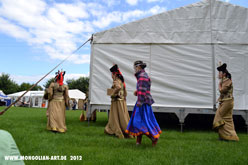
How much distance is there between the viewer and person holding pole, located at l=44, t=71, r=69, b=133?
6715 millimetres

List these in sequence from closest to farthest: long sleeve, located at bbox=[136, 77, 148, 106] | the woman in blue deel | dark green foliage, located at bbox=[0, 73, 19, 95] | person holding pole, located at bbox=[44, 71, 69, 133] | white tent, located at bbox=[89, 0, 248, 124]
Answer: the woman in blue deel, long sleeve, located at bbox=[136, 77, 148, 106], person holding pole, located at bbox=[44, 71, 69, 133], white tent, located at bbox=[89, 0, 248, 124], dark green foliage, located at bbox=[0, 73, 19, 95]

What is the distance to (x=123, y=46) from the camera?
8.55 metres

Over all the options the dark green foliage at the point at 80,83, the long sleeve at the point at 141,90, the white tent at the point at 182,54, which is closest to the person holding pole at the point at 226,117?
the white tent at the point at 182,54

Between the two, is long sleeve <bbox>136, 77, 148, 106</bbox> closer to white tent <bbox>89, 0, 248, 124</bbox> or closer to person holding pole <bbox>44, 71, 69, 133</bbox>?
person holding pole <bbox>44, 71, 69, 133</bbox>

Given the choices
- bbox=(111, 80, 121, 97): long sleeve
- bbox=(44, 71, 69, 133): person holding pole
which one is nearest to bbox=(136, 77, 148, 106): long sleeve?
bbox=(111, 80, 121, 97): long sleeve

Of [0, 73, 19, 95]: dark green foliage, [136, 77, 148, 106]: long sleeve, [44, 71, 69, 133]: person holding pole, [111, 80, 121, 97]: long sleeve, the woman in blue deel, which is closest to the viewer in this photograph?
the woman in blue deel

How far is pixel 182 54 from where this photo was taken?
821cm

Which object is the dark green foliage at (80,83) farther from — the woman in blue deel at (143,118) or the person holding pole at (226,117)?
the woman in blue deel at (143,118)

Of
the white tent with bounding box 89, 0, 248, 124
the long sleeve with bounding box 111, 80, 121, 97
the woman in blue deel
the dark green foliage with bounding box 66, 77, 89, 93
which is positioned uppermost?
the dark green foliage with bounding box 66, 77, 89, 93

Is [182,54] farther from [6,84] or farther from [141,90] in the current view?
[6,84]

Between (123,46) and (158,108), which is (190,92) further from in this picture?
(123,46)

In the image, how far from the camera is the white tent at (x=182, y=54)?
26.1 feet

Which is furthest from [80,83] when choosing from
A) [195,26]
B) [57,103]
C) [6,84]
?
[57,103]

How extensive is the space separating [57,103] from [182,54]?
4.73 meters
